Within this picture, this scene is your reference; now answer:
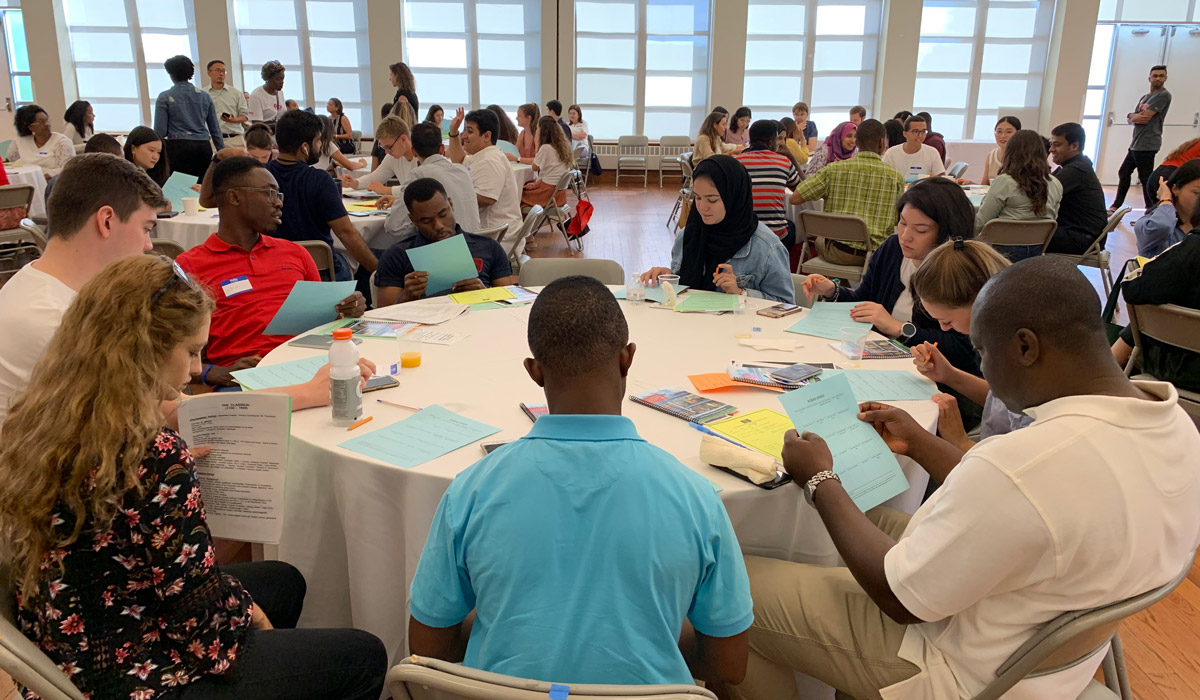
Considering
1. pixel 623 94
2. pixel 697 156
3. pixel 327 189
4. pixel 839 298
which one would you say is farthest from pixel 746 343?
pixel 623 94

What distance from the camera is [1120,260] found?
7.74m

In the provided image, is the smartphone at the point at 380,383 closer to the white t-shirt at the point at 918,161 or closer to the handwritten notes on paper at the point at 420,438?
the handwritten notes on paper at the point at 420,438

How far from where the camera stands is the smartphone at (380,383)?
2.13 metres

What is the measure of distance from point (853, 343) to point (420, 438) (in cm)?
144

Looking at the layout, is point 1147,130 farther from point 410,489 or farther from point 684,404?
point 410,489

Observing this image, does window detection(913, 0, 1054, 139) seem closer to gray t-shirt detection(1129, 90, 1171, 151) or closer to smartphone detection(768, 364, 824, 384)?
gray t-shirt detection(1129, 90, 1171, 151)

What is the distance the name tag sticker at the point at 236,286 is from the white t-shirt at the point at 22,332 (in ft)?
3.06

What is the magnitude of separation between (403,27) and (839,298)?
12.8 m

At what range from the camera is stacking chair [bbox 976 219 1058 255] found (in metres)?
4.92

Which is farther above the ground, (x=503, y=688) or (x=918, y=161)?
(x=918, y=161)

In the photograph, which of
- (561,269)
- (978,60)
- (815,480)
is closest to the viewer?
(815,480)

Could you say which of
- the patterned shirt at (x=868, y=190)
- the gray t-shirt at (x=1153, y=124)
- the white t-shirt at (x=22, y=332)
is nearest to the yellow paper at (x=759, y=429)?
the white t-shirt at (x=22, y=332)

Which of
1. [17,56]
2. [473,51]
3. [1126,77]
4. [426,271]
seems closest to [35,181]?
[426,271]

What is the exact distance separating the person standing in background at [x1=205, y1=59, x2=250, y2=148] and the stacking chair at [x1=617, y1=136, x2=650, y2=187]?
6.53 m
